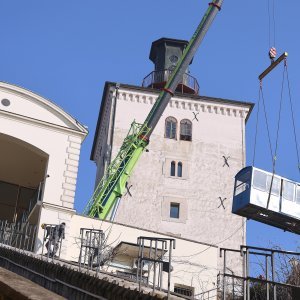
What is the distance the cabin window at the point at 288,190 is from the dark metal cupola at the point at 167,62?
2818 cm

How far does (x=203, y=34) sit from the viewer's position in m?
33.1

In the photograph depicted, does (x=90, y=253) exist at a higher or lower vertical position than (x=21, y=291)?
higher

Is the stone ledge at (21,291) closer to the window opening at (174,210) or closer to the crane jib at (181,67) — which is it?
the crane jib at (181,67)

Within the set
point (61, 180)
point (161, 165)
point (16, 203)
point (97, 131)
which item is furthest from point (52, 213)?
point (97, 131)

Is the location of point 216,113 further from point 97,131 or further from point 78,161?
point 78,161

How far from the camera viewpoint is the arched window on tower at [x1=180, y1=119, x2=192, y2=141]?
46.6 metres

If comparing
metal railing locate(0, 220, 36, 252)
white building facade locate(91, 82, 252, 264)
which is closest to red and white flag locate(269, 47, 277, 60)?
metal railing locate(0, 220, 36, 252)

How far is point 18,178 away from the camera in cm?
3356

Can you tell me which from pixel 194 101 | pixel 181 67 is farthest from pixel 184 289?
pixel 194 101

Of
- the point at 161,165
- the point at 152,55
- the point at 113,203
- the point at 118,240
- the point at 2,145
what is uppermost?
the point at 152,55

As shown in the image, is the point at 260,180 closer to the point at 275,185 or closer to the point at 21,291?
the point at 275,185

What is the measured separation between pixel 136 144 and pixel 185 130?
49.5 feet

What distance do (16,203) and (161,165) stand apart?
14.3 m

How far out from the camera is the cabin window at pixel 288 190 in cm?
2428
